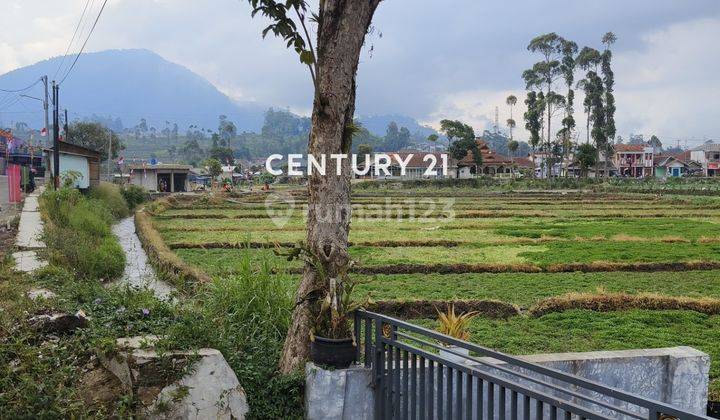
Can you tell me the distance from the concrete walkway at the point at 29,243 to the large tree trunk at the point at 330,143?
14.0ft

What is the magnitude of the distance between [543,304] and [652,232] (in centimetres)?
1280

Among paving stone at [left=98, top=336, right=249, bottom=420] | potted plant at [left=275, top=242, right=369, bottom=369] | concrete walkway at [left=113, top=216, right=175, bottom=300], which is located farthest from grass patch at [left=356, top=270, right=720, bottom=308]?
paving stone at [left=98, top=336, right=249, bottom=420]

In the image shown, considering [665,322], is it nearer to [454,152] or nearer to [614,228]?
[614,228]

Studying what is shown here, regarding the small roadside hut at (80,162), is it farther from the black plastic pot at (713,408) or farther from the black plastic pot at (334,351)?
the black plastic pot at (713,408)

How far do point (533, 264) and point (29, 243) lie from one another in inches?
365

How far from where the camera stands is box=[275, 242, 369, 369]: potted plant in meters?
3.70

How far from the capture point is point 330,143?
3.95 m

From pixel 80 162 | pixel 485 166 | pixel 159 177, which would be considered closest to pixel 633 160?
pixel 485 166

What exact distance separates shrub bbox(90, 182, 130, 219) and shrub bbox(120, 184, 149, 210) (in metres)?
3.37

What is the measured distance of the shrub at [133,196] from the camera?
31855mm

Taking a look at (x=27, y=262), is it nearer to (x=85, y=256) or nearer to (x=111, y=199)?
(x=85, y=256)

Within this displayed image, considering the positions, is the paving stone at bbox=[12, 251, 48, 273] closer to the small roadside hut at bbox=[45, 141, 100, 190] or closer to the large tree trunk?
the large tree trunk

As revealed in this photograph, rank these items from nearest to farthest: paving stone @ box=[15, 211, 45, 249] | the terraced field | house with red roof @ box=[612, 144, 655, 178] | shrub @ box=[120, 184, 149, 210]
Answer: the terraced field → paving stone @ box=[15, 211, 45, 249] → shrub @ box=[120, 184, 149, 210] → house with red roof @ box=[612, 144, 655, 178]

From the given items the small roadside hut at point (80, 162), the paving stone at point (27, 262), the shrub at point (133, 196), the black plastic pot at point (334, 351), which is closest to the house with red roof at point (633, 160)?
the shrub at point (133, 196)
